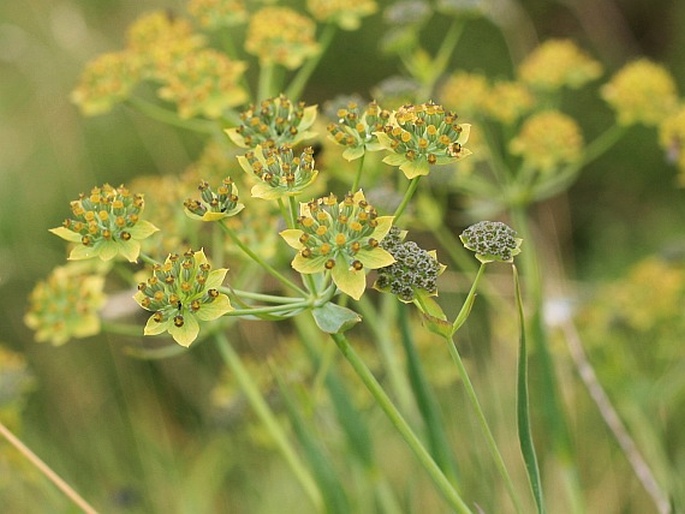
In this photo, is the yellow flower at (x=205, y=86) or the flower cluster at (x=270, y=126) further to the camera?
the yellow flower at (x=205, y=86)

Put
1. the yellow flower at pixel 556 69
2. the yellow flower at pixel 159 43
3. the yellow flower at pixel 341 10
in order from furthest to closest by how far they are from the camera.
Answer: the yellow flower at pixel 556 69, the yellow flower at pixel 341 10, the yellow flower at pixel 159 43

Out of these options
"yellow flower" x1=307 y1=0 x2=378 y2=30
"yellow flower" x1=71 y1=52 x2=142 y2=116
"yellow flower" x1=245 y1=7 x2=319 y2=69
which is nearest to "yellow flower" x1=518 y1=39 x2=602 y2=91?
"yellow flower" x1=307 y1=0 x2=378 y2=30

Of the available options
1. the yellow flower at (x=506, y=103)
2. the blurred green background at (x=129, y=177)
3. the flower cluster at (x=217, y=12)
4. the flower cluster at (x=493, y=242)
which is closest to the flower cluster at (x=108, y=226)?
the flower cluster at (x=493, y=242)

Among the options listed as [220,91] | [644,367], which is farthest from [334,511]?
[644,367]

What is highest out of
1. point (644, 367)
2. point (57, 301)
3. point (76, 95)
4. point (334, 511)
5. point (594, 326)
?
point (76, 95)

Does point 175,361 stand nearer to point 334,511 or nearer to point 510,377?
point 510,377

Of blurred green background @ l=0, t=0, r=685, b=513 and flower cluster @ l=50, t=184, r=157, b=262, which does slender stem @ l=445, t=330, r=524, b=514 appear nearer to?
flower cluster @ l=50, t=184, r=157, b=262

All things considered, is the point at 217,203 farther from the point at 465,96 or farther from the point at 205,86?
the point at 465,96

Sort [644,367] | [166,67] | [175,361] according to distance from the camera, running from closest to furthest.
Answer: [166,67] → [644,367] → [175,361]

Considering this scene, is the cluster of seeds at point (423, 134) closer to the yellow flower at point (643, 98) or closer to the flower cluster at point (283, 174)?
the flower cluster at point (283, 174)
